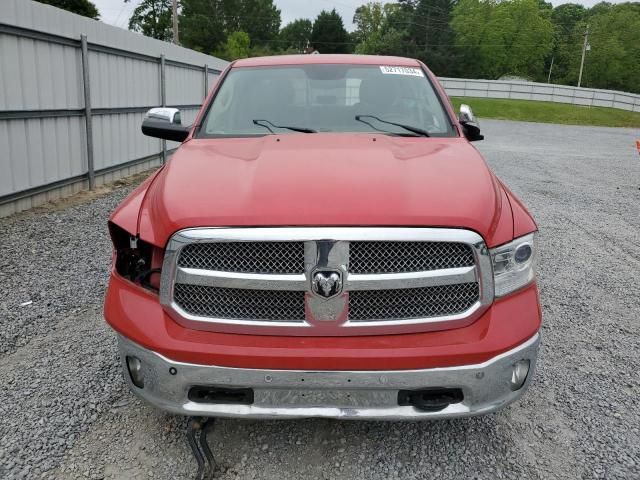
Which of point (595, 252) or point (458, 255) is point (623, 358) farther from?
point (595, 252)

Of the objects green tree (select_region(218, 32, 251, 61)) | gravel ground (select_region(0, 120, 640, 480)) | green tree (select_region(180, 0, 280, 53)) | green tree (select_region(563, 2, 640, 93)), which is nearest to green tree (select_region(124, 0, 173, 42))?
green tree (select_region(180, 0, 280, 53))

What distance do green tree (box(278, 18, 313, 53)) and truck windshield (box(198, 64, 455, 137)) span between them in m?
97.2

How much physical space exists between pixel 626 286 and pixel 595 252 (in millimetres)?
1136

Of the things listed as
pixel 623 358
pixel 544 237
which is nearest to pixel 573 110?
pixel 544 237

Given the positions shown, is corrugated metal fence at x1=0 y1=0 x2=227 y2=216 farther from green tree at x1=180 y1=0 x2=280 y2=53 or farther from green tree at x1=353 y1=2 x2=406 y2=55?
green tree at x1=353 y1=2 x2=406 y2=55

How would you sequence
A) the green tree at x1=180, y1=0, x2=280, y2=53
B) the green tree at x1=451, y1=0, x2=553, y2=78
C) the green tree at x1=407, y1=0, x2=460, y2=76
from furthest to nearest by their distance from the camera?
1. the green tree at x1=451, y1=0, x2=553, y2=78
2. the green tree at x1=407, y1=0, x2=460, y2=76
3. the green tree at x1=180, y1=0, x2=280, y2=53

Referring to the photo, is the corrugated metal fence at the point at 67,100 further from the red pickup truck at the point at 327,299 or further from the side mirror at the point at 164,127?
the red pickup truck at the point at 327,299

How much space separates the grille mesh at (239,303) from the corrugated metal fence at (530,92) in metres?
46.0

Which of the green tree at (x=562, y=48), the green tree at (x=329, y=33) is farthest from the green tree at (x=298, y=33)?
the green tree at (x=562, y=48)

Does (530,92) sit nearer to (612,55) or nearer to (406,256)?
(612,55)

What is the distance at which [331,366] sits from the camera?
2.19 meters

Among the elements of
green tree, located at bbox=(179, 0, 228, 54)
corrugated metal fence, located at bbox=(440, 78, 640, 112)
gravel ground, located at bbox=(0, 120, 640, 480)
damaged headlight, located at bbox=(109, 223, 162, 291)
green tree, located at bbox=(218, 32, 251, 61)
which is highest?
green tree, located at bbox=(179, 0, 228, 54)

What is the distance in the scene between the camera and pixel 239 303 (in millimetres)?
2318

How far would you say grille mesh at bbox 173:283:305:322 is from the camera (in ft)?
7.52
